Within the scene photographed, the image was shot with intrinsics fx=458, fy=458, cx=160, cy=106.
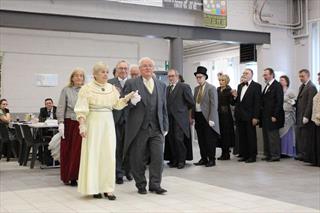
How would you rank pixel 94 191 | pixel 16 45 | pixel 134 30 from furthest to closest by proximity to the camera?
pixel 16 45 < pixel 134 30 < pixel 94 191

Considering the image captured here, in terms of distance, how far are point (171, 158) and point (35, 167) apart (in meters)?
2.18

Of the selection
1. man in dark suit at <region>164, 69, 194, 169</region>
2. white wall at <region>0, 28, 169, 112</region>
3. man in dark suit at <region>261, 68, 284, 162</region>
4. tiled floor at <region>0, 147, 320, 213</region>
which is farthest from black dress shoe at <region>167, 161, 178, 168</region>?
white wall at <region>0, 28, 169, 112</region>

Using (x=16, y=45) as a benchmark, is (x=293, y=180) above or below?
below

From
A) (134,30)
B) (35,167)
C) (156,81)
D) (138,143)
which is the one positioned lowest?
(35,167)

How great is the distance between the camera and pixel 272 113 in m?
7.41

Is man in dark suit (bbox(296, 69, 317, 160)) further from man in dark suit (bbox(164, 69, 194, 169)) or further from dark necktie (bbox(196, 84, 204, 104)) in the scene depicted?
man in dark suit (bbox(164, 69, 194, 169))

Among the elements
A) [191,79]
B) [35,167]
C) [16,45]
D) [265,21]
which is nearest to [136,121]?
[35,167]

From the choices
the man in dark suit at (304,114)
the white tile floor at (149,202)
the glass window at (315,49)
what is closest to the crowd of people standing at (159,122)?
the man in dark suit at (304,114)

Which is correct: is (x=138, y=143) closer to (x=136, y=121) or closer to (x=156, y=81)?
(x=136, y=121)

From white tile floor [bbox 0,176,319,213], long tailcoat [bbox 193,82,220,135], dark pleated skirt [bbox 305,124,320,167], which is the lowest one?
white tile floor [bbox 0,176,319,213]

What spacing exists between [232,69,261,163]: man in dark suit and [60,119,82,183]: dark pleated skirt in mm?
3148

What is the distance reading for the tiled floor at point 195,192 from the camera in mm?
4113

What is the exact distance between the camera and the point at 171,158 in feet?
22.9

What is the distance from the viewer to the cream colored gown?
4.43 m
